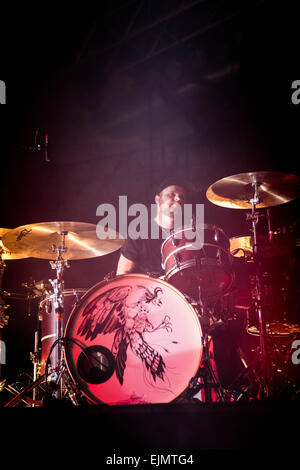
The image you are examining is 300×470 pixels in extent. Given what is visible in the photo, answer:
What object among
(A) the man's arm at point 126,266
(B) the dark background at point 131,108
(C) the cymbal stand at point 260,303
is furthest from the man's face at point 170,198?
(B) the dark background at point 131,108

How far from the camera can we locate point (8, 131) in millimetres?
4176

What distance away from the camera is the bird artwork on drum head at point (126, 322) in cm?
244

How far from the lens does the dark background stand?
4.33 metres

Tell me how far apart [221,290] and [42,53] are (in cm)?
390

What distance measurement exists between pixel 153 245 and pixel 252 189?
115 cm

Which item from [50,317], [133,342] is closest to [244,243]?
[133,342]

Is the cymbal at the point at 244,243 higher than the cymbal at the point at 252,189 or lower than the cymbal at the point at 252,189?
lower

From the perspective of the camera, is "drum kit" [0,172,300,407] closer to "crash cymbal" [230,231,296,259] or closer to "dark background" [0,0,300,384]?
"crash cymbal" [230,231,296,259]

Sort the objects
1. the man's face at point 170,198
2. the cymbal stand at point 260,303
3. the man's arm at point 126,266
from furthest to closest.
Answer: the man's face at point 170,198 → the man's arm at point 126,266 → the cymbal stand at point 260,303

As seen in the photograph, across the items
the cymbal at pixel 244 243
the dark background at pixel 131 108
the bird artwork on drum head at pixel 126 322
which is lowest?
the bird artwork on drum head at pixel 126 322

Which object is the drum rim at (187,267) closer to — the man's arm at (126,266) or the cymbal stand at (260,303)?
the cymbal stand at (260,303)

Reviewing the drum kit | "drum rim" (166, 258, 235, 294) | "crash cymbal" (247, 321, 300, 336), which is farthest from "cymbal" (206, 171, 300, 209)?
"crash cymbal" (247, 321, 300, 336)

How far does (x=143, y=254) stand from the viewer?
3.65 meters

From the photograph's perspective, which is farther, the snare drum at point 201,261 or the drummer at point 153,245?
the drummer at point 153,245
